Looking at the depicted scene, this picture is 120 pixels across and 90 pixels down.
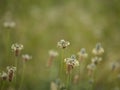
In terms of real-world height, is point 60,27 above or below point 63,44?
above

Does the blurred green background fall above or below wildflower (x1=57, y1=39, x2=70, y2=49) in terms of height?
above

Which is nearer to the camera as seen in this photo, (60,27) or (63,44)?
(63,44)

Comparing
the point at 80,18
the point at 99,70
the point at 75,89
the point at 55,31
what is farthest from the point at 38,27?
the point at 75,89

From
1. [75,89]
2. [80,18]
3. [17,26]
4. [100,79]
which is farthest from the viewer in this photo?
[80,18]

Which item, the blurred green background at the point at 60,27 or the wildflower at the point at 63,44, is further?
the blurred green background at the point at 60,27

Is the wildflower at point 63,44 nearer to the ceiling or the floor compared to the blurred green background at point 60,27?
nearer to the floor

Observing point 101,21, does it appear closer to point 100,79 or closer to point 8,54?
point 100,79

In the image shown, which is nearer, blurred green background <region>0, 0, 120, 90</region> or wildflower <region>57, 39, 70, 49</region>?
wildflower <region>57, 39, 70, 49</region>

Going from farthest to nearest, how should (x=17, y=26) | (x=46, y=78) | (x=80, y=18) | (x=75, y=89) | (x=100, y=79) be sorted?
(x=80, y=18) < (x=17, y=26) < (x=100, y=79) < (x=46, y=78) < (x=75, y=89)
